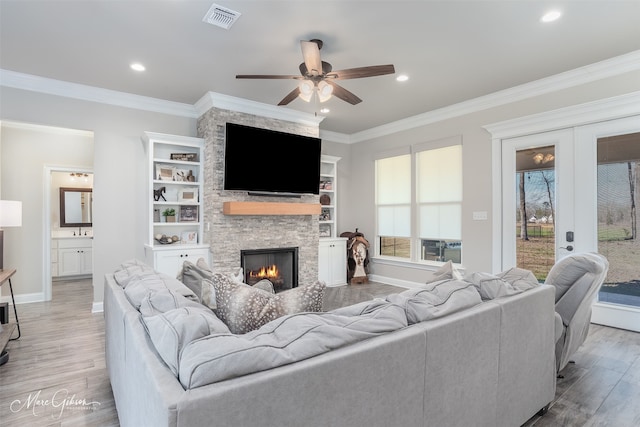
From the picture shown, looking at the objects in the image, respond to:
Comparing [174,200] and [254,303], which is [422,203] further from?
[254,303]

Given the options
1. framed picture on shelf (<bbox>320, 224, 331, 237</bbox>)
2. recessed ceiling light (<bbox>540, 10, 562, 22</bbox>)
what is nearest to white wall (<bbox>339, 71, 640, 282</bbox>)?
framed picture on shelf (<bbox>320, 224, 331, 237</bbox>)

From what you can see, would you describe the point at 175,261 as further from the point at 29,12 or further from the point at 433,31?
the point at 433,31

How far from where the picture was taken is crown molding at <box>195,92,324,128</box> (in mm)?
4670

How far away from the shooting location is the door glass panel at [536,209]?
4.21m

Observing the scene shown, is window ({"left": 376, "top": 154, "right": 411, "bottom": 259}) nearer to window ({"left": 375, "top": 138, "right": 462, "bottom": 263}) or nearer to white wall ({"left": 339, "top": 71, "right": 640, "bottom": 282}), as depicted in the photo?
window ({"left": 375, "top": 138, "right": 462, "bottom": 263})

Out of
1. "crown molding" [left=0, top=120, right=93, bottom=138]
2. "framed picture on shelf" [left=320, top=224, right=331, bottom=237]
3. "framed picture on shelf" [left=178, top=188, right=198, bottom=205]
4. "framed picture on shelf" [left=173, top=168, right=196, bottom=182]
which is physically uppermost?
"crown molding" [left=0, top=120, right=93, bottom=138]

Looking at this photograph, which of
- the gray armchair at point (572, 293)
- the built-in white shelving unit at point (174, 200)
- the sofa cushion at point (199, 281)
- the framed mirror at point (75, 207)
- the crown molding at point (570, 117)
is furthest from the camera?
the framed mirror at point (75, 207)

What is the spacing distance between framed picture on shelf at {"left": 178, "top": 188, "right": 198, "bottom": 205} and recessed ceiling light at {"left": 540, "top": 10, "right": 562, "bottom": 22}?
177 inches

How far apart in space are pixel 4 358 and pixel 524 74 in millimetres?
5902

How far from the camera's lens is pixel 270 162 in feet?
16.4

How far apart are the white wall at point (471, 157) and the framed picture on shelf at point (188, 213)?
2967mm

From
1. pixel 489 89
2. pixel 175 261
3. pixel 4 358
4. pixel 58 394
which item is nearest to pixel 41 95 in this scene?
pixel 175 261

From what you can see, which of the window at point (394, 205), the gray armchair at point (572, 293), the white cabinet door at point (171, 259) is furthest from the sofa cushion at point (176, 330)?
the window at point (394, 205)

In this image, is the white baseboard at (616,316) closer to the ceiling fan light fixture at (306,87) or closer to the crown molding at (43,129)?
the ceiling fan light fixture at (306,87)
